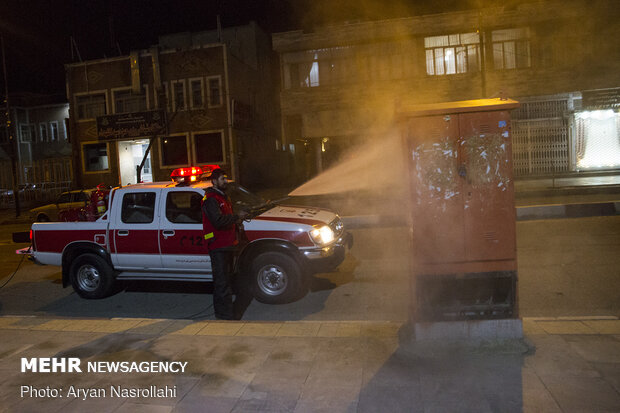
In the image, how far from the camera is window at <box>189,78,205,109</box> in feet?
95.2

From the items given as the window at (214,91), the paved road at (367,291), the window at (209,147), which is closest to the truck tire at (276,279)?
the paved road at (367,291)

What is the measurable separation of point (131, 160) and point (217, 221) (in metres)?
28.3

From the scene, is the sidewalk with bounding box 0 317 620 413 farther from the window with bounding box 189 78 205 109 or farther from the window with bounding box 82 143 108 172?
the window with bounding box 82 143 108 172

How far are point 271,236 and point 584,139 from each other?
2312 centimetres

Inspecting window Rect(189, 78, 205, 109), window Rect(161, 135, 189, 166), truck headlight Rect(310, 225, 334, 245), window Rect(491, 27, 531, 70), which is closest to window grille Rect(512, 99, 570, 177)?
window Rect(491, 27, 531, 70)

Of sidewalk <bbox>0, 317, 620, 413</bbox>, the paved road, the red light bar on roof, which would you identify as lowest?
the paved road

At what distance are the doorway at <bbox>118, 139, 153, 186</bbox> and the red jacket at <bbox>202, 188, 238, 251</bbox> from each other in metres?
26.1

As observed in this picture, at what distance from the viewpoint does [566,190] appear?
18500 mm

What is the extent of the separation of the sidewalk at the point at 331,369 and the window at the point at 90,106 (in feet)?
93.8

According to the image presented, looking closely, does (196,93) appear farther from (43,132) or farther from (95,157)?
(43,132)

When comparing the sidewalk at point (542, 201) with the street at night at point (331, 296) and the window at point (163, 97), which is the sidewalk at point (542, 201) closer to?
the street at night at point (331, 296)

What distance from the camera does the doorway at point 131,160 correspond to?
30919 millimetres

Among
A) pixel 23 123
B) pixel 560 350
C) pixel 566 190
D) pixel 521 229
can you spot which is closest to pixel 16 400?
pixel 560 350

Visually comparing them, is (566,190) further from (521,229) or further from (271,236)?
(271,236)
